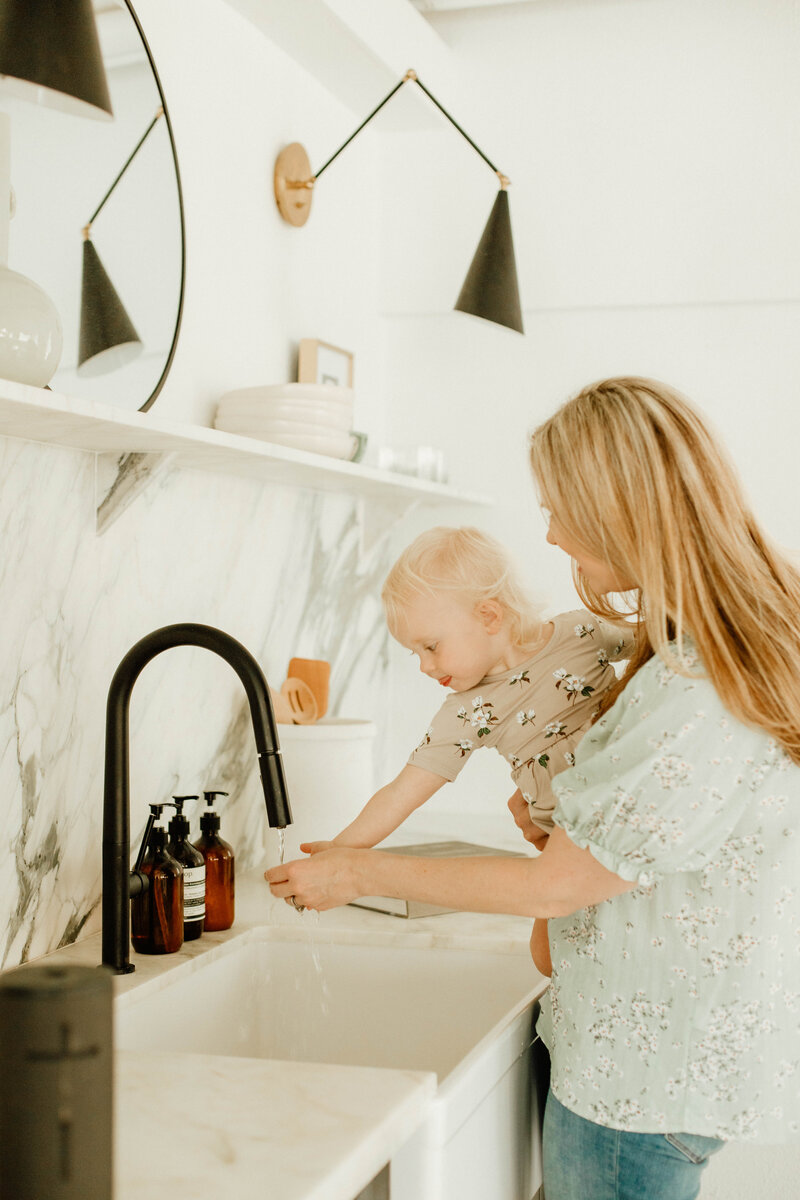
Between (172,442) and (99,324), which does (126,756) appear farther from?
(99,324)

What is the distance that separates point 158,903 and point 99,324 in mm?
748

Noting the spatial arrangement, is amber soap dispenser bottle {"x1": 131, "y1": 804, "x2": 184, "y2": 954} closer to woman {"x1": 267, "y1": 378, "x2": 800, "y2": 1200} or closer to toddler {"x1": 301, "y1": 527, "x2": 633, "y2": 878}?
toddler {"x1": 301, "y1": 527, "x2": 633, "y2": 878}

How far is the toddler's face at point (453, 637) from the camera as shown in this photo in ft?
5.05

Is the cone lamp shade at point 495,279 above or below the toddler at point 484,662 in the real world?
above

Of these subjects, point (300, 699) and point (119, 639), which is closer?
point (119, 639)

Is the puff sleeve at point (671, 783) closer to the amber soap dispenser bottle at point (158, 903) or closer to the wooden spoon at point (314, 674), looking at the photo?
the amber soap dispenser bottle at point (158, 903)

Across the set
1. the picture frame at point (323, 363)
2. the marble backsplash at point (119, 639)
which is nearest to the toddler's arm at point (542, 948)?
the marble backsplash at point (119, 639)

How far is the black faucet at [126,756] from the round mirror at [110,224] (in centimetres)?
34

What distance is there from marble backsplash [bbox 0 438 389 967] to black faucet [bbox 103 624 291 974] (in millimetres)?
135

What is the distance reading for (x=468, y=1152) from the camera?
47.9 inches

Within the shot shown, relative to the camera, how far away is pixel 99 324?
155cm

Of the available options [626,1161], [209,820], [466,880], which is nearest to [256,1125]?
[466,880]

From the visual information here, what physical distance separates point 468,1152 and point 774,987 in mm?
354

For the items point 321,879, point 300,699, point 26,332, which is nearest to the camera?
point 26,332
